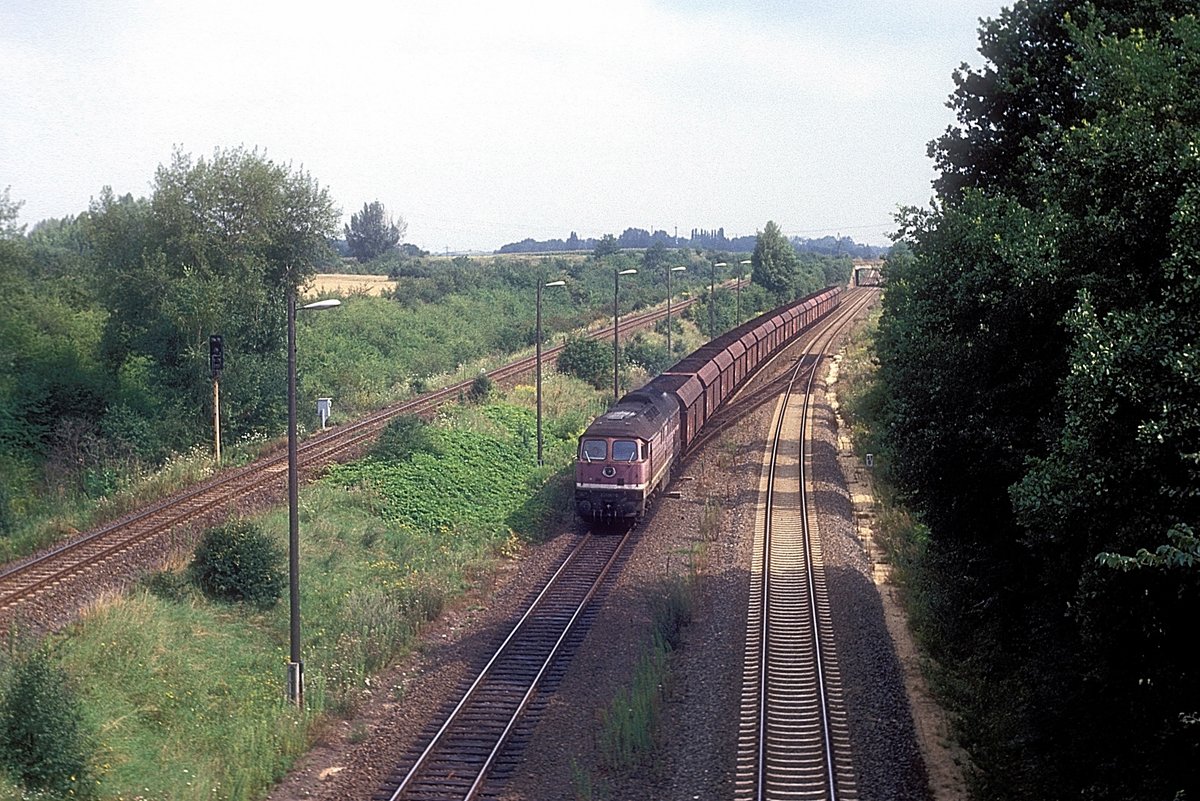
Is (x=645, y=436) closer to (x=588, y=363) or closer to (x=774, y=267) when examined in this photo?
(x=588, y=363)

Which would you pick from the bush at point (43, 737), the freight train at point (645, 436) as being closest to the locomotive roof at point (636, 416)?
the freight train at point (645, 436)

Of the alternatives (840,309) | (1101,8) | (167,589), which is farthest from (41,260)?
(840,309)

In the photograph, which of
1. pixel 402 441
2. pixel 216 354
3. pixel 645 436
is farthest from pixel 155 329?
pixel 645 436

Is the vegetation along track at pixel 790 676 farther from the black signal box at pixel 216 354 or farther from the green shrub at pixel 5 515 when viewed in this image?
the green shrub at pixel 5 515

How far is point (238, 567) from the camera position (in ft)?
72.6

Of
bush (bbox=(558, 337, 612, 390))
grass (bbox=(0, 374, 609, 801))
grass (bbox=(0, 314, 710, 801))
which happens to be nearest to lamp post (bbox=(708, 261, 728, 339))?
bush (bbox=(558, 337, 612, 390))

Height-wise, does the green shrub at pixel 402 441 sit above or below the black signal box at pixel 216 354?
below

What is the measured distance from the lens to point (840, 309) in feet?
375

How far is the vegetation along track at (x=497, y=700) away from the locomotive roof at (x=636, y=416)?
12.6ft

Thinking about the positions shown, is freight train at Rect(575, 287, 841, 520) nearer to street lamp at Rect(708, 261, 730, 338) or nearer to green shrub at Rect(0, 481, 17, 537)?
green shrub at Rect(0, 481, 17, 537)

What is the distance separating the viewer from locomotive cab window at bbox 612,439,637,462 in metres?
27.9

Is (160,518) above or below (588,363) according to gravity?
below

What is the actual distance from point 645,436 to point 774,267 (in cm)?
9109

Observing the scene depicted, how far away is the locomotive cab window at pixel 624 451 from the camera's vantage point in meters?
27.9
